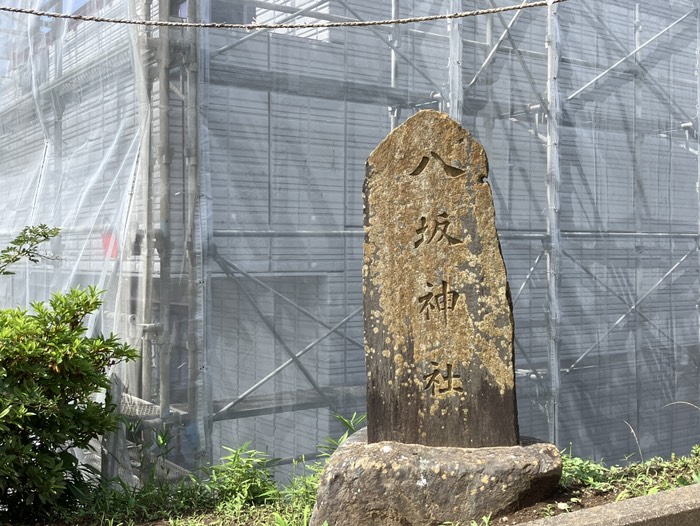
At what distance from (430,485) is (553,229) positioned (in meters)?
3.87

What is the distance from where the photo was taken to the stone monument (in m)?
3.80

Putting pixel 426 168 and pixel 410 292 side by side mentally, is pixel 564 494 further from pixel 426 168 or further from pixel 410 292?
pixel 426 168

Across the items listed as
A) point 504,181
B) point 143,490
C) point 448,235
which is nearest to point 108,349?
point 143,490

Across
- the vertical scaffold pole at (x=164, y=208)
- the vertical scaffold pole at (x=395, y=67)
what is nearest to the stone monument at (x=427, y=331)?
the vertical scaffold pole at (x=164, y=208)

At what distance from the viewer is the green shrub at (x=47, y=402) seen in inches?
163

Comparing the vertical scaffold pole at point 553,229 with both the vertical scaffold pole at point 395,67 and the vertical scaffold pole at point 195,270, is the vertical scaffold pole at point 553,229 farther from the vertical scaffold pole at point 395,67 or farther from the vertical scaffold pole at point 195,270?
the vertical scaffold pole at point 195,270

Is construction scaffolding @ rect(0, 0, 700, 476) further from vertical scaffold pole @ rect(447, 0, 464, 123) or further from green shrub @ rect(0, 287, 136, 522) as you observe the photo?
green shrub @ rect(0, 287, 136, 522)

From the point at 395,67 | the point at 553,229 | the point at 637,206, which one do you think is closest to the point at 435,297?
the point at 395,67

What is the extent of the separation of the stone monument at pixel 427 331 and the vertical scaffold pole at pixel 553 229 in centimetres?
325

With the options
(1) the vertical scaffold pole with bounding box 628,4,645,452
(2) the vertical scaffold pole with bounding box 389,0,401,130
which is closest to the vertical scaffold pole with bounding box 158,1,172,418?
(2) the vertical scaffold pole with bounding box 389,0,401,130

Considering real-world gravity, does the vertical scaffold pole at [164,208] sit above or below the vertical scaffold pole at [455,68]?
below

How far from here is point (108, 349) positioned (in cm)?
461

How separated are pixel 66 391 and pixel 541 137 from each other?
4.58 metres

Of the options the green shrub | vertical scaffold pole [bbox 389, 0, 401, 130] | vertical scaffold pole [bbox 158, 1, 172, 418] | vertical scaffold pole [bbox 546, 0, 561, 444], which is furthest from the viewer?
vertical scaffold pole [bbox 546, 0, 561, 444]
